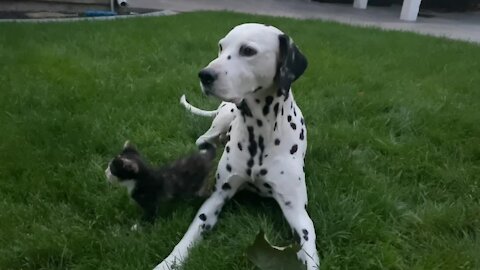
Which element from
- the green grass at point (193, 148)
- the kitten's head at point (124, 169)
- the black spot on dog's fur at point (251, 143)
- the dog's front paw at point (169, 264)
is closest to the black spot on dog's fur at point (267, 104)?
the black spot on dog's fur at point (251, 143)

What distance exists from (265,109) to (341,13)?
32.6 feet

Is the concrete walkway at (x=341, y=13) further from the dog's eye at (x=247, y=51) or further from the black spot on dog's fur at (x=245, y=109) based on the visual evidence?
the dog's eye at (x=247, y=51)

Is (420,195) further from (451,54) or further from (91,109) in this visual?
(451,54)

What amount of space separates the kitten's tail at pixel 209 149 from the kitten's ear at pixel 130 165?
19.2 inches

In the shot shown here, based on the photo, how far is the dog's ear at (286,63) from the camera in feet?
7.61

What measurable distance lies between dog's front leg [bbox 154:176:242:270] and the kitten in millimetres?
173

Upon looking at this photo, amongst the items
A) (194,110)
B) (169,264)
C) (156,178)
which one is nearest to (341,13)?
(194,110)

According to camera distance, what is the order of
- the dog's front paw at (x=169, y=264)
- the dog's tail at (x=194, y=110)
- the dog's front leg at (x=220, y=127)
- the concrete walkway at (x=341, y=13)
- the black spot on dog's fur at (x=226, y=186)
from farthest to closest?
the concrete walkway at (x=341, y=13) → the dog's tail at (x=194, y=110) → the dog's front leg at (x=220, y=127) → the black spot on dog's fur at (x=226, y=186) → the dog's front paw at (x=169, y=264)

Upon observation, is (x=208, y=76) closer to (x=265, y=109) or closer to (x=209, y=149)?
(x=265, y=109)

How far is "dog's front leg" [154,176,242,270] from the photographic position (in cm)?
223

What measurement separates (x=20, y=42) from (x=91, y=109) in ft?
7.65

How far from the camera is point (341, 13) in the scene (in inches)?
A: 463

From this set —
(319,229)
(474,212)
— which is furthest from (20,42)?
(474,212)

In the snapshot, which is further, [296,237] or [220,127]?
[220,127]
